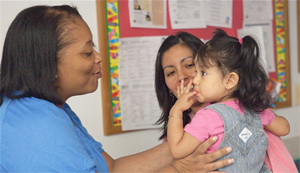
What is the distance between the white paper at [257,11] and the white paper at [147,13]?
812 mm

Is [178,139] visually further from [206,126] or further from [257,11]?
[257,11]

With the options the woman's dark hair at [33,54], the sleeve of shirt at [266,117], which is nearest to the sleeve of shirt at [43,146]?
the woman's dark hair at [33,54]

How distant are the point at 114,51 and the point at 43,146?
4.12ft

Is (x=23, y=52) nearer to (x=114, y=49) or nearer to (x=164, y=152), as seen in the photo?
(x=164, y=152)

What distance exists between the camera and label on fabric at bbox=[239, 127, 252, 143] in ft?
4.36

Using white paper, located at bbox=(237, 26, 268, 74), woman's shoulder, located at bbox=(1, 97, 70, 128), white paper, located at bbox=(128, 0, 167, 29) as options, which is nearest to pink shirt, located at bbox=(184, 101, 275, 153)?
woman's shoulder, located at bbox=(1, 97, 70, 128)

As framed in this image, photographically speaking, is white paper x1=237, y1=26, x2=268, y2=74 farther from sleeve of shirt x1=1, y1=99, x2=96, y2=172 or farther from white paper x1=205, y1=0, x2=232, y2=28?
sleeve of shirt x1=1, y1=99, x2=96, y2=172

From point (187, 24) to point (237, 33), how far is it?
52cm

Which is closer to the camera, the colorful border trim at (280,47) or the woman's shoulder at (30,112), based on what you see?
the woman's shoulder at (30,112)

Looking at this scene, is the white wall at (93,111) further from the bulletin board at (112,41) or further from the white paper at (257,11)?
the white paper at (257,11)

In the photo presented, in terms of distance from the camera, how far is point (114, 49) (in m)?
2.16

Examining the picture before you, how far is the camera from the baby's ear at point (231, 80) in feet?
4.44

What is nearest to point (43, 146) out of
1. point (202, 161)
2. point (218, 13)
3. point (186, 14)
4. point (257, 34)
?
point (202, 161)

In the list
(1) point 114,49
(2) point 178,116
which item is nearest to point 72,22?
(2) point 178,116
